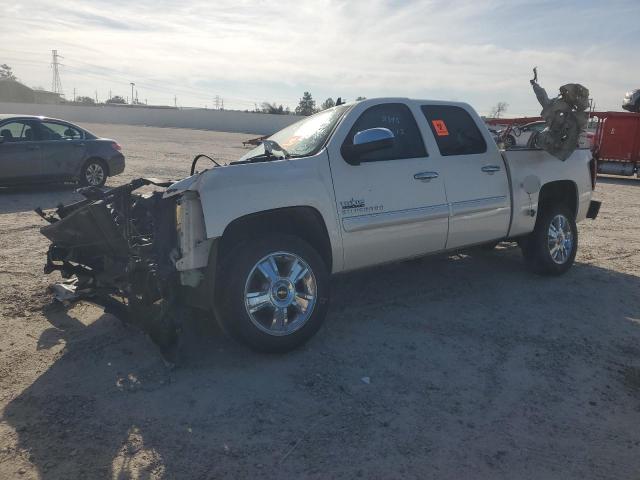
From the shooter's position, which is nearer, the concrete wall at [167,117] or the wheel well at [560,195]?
the wheel well at [560,195]

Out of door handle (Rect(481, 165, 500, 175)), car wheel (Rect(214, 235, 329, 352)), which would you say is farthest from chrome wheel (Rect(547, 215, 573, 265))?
car wheel (Rect(214, 235, 329, 352))

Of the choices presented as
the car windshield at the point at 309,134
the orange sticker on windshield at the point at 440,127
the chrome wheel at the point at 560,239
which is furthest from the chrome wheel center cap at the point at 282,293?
the chrome wheel at the point at 560,239

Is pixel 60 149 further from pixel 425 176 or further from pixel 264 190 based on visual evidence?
pixel 425 176

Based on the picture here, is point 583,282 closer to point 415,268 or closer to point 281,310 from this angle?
point 415,268

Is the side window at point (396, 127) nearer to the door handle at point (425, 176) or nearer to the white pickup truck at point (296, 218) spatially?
the white pickup truck at point (296, 218)

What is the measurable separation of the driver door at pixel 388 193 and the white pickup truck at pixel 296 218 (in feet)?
0.04

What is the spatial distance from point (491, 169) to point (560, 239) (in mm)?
1531

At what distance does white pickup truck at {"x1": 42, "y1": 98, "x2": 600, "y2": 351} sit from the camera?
12.7 ft

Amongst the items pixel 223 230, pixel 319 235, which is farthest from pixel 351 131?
pixel 223 230

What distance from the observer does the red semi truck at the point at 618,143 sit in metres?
18.2

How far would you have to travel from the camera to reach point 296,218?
4289 millimetres

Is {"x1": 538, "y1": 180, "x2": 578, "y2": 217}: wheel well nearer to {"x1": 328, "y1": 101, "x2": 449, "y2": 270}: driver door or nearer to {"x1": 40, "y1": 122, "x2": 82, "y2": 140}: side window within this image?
{"x1": 328, "y1": 101, "x2": 449, "y2": 270}: driver door

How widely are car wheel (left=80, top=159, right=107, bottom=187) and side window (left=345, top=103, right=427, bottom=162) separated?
8706mm

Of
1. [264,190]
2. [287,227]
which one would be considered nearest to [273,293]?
[287,227]
